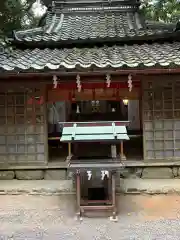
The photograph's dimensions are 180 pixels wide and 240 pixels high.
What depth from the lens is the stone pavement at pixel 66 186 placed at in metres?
7.41

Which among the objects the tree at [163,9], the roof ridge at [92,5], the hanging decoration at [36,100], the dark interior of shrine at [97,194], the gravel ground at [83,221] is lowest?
the gravel ground at [83,221]

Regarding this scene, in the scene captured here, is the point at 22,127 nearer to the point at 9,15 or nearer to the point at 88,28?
the point at 88,28

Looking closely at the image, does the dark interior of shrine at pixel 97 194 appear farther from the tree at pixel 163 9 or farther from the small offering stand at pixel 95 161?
the tree at pixel 163 9

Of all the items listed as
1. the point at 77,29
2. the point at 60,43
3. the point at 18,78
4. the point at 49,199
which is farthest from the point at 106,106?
the point at 49,199

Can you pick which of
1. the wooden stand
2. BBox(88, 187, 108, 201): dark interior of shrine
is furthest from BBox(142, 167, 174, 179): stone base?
the wooden stand

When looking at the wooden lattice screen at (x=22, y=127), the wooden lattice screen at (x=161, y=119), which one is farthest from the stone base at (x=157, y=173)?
the wooden lattice screen at (x=22, y=127)

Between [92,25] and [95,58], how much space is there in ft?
11.8

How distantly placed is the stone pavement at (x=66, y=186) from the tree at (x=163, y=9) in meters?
7.47

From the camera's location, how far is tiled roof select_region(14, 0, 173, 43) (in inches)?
382

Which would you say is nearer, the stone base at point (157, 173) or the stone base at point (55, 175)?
the stone base at point (157, 173)

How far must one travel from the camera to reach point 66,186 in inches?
303

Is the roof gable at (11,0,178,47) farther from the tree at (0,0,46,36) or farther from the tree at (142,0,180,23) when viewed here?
the tree at (142,0,180,23)

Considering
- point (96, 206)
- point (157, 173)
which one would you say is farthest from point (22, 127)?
point (157, 173)

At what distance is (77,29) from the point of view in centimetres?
Result: 1084
